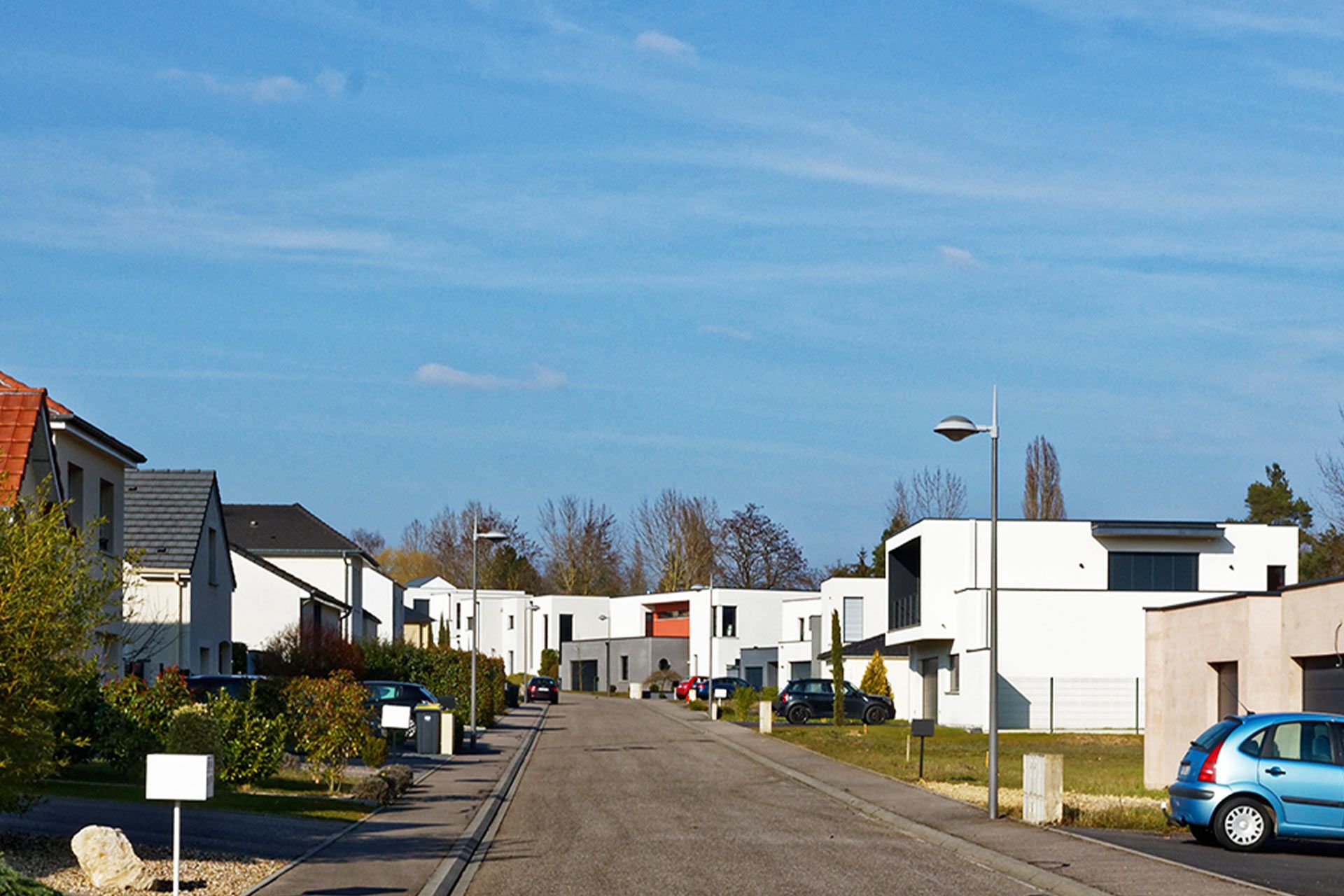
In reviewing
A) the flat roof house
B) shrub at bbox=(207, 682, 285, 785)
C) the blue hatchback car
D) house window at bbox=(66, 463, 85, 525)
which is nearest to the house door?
the flat roof house

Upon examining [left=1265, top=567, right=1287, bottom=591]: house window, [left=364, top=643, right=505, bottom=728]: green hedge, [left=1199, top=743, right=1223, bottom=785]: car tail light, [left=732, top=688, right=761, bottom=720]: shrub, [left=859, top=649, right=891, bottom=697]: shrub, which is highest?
[left=1265, top=567, right=1287, bottom=591]: house window

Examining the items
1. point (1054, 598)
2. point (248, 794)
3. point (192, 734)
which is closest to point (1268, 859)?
point (192, 734)

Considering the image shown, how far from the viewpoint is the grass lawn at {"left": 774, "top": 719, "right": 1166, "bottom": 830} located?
832 inches

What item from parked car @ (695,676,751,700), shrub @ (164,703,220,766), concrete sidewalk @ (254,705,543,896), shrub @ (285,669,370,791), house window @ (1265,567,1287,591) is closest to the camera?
concrete sidewalk @ (254,705,543,896)

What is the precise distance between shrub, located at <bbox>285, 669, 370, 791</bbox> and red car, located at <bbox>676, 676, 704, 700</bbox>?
56.3m

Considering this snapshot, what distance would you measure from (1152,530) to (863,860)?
42235 millimetres

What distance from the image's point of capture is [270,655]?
41875 mm

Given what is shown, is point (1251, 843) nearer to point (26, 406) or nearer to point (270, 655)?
point (26, 406)

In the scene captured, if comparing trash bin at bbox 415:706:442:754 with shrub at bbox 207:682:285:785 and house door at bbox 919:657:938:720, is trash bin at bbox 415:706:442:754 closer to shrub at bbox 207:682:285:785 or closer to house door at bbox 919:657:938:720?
shrub at bbox 207:682:285:785

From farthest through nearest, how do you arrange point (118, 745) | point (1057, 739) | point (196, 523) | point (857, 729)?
point (857, 729) → point (1057, 739) → point (196, 523) → point (118, 745)

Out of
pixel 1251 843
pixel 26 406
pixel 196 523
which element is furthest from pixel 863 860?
pixel 196 523

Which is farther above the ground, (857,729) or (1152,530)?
(1152,530)

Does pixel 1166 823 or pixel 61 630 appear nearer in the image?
pixel 61 630

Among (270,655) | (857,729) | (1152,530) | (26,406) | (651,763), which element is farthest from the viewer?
(1152,530)
